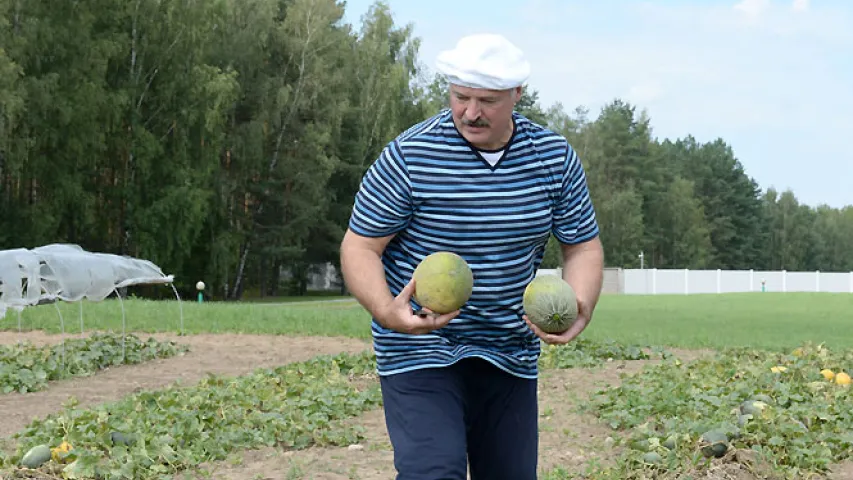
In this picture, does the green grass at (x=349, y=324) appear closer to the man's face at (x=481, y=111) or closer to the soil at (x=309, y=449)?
the soil at (x=309, y=449)

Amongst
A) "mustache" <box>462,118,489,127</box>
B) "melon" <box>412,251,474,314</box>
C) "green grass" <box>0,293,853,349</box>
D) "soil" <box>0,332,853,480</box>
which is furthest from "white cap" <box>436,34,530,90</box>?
"green grass" <box>0,293,853,349</box>

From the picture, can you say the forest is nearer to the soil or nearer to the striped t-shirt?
the soil

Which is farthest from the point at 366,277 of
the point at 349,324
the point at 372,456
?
the point at 349,324

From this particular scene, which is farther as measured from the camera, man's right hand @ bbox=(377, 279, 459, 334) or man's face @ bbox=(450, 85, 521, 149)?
man's face @ bbox=(450, 85, 521, 149)

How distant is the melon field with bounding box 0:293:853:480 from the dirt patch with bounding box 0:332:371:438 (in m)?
0.04

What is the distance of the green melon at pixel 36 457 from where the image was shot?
19.6ft

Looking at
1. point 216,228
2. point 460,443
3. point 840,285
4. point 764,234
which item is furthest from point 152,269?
point 764,234

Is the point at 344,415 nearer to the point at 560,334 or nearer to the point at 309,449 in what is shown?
the point at 309,449

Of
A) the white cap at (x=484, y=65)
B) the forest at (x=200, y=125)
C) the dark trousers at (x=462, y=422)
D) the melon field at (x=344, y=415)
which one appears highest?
the forest at (x=200, y=125)

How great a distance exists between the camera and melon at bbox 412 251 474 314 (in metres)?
2.97

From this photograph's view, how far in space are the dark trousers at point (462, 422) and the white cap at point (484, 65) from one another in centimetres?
88

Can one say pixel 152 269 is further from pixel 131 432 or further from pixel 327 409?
pixel 131 432

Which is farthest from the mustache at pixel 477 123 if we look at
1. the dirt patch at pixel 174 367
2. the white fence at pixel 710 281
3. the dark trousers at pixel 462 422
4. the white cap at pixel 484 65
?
the white fence at pixel 710 281

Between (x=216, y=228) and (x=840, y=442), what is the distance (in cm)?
3897
